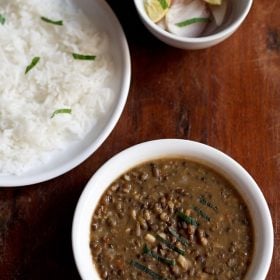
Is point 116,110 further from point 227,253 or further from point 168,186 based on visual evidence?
point 227,253

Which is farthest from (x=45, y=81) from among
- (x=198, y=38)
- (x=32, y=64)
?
(x=198, y=38)

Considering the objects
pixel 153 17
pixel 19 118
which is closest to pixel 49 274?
pixel 19 118

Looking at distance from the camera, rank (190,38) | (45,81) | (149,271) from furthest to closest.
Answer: (45,81) < (190,38) < (149,271)

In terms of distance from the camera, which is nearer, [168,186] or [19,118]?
[168,186]

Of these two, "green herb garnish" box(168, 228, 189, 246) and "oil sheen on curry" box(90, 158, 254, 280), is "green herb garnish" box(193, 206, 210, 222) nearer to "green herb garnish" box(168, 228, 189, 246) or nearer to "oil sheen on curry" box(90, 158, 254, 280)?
"oil sheen on curry" box(90, 158, 254, 280)

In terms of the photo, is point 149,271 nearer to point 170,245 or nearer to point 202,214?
point 170,245

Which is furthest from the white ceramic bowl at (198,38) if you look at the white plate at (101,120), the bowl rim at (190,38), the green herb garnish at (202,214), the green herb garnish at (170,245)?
the green herb garnish at (170,245)
